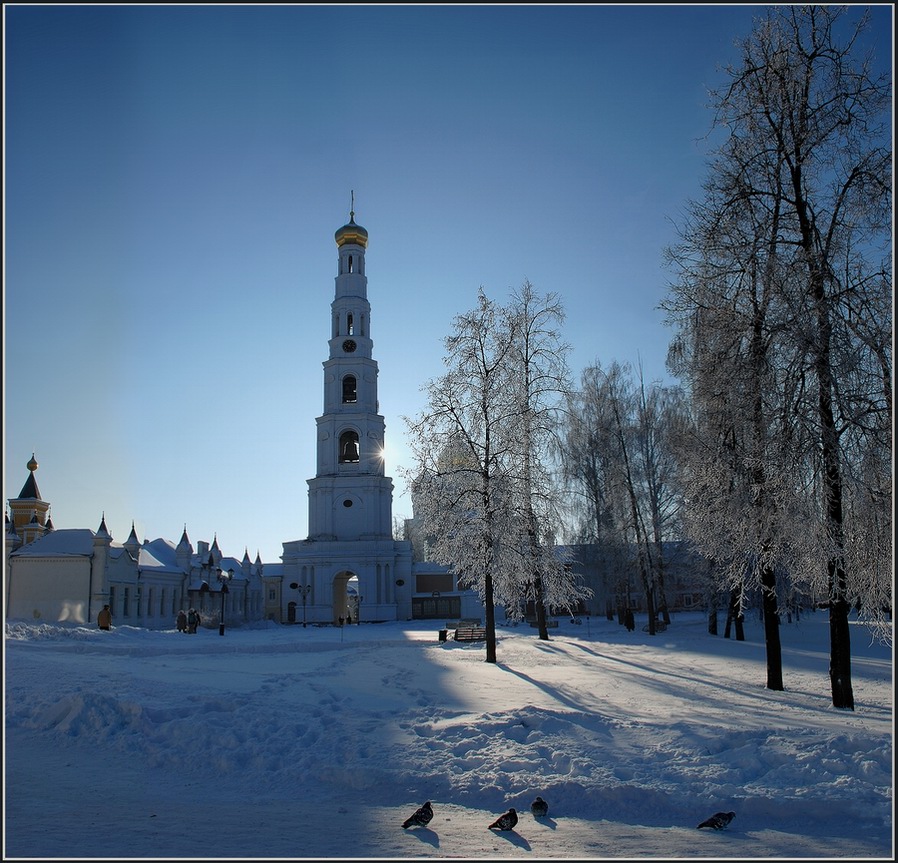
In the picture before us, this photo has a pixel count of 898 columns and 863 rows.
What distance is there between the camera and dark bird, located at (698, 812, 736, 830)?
263 inches

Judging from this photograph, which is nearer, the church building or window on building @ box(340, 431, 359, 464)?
the church building

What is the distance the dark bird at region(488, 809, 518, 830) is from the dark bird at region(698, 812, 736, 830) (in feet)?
5.60

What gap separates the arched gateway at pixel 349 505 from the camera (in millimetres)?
53656

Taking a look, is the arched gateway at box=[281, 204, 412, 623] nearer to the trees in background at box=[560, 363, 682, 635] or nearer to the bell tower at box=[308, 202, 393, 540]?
the bell tower at box=[308, 202, 393, 540]

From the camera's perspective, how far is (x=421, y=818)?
6.76m

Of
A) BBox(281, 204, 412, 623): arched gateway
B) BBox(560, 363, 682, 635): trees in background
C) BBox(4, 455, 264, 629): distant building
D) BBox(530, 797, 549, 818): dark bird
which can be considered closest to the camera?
BBox(530, 797, 549, 818): dark bird

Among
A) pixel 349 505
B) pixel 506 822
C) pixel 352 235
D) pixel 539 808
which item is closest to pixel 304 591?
pixel 349 505

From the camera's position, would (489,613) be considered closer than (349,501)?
Yes

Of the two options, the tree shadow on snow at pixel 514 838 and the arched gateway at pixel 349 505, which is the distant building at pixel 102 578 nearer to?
the arched gateway at pixel 349 505

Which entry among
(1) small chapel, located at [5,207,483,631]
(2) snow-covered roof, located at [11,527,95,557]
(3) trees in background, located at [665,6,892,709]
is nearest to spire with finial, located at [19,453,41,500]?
(1) small chapel, located at [5,207,483,631]

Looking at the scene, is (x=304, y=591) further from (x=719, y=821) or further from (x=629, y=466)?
(x=719, y=821)

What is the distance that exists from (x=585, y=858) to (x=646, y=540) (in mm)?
26884

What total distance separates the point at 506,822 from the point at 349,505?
4976 centimetres

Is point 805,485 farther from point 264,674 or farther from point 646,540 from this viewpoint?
point 646,540
